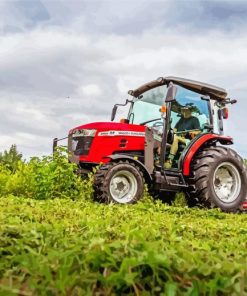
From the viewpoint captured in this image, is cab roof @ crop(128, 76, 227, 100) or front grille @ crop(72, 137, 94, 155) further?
cab roof @ crop(128, 76, 227, 100)

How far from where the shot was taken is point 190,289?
83.0 inches

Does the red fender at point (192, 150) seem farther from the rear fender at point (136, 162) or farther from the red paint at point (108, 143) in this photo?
the red paint at point (108, 143)

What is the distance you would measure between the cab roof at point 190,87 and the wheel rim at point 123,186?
244cm

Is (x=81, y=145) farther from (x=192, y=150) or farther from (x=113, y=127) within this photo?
(x=192, y=150)

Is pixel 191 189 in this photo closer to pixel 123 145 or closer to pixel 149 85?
pixel 123 145

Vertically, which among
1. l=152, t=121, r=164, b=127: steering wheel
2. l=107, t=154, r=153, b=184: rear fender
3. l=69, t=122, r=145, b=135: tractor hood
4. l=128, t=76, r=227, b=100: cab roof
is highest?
l=128, t=76, r=227, b=100: cab roof

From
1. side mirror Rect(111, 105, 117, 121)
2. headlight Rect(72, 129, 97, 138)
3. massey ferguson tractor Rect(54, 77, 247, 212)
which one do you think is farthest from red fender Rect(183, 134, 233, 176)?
side mirror Rect(111, 105, 117, 121)

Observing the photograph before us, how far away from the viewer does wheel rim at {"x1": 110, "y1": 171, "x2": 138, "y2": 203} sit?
10352 mm

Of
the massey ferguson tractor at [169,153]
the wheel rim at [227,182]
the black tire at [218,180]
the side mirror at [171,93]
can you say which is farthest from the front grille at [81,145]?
the wheel rim at [227,182]

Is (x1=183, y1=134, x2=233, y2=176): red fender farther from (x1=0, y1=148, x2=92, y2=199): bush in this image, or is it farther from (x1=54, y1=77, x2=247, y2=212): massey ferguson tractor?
(x1=0, y1=148, x2=92, y2=199): bush

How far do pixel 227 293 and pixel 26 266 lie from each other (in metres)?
0.92

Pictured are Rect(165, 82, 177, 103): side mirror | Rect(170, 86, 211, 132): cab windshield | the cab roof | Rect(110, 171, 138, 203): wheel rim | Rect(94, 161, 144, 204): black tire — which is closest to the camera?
Rect(94, 161, 144, 204): black tire

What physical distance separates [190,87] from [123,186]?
2948mm

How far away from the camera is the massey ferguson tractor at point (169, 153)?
10531 millimetres
